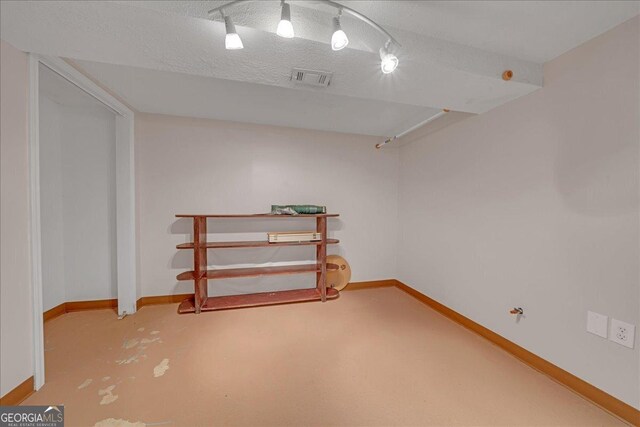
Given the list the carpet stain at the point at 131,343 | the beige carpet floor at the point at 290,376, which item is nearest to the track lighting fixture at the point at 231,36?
the beige carpet floor at the point at 290,376

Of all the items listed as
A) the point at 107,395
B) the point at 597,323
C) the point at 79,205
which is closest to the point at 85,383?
the point at 107,395

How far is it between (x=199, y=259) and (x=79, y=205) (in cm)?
133

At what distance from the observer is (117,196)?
7.38ft

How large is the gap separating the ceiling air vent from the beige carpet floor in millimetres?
1936

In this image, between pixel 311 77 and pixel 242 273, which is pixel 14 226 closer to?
pixel 242 273

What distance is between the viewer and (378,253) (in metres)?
3.26

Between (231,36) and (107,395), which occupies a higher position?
(231,36)

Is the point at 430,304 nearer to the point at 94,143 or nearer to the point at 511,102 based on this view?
the point at 511,102

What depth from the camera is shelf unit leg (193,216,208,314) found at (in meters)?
2.34

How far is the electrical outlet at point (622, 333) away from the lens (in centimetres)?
120

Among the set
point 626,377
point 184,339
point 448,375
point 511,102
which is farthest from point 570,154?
point 184,339

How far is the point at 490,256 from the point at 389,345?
113 centimetres

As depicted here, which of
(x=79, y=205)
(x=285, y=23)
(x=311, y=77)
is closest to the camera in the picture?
(x=285, y=23)

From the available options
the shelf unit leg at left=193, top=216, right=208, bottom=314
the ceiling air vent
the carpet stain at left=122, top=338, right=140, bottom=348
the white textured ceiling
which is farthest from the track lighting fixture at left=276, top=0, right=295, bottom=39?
the carpet stain at left=122, top=338, right=140, bottom=348
